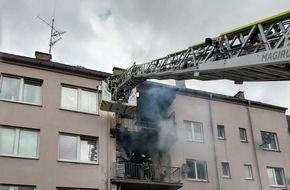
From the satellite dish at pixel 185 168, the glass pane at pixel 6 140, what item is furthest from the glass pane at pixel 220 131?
the glass pane at pixel 6 140

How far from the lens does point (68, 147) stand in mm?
16781

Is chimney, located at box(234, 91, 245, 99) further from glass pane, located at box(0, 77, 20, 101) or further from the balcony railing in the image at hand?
glass pane, located at box(0, 77, 20, 101)

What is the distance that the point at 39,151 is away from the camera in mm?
15883

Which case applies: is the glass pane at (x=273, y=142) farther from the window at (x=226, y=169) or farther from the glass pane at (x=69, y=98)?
the glass pane at (x=69, y=98)

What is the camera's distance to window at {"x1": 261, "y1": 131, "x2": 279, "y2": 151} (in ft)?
74.0

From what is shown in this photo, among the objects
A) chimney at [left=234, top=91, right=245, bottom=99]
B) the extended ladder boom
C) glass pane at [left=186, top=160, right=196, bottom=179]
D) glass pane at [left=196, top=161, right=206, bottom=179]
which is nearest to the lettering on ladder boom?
the extended ladder boom

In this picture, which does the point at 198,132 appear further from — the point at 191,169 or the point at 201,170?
the point at 191,169

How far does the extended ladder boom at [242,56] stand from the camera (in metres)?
7.88

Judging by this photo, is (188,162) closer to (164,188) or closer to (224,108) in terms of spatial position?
(164,188)

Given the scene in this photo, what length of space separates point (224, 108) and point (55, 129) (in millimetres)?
10445

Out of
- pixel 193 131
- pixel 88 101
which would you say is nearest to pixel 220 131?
pixel 193 131

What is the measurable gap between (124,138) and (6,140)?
220 inches

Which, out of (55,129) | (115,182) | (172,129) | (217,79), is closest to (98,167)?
(115,182)

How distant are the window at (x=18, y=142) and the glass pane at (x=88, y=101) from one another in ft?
9.12
